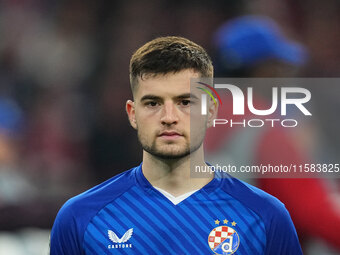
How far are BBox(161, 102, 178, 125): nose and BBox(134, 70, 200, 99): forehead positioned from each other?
0.16 ft

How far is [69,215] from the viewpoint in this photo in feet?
9.74

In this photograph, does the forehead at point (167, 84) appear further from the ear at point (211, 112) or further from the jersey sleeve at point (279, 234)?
the jersey sleeve at point (279, 234)

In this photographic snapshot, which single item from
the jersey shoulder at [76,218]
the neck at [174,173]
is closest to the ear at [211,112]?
the neck at [174,173]

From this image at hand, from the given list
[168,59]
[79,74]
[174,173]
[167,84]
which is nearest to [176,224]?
[174,173]

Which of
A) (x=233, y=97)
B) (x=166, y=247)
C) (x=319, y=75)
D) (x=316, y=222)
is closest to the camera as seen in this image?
(x=166, y=247)

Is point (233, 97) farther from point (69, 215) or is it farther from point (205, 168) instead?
point (69, 215)

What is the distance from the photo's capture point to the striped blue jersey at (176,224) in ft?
9.53

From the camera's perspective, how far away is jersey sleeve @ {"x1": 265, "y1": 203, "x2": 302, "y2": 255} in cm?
294

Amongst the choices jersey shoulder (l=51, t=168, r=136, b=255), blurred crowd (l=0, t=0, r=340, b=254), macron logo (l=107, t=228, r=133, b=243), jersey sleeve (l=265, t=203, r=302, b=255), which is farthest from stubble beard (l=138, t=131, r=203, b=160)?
blurred crowd (l=0, t=0, r=340, b=254)

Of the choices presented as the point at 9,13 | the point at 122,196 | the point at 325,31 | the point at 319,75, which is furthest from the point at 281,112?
the point at 9,13

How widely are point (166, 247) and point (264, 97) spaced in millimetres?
1555

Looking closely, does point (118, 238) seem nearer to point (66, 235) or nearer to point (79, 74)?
point (66, 235)

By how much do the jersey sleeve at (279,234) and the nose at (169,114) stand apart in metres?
0.63

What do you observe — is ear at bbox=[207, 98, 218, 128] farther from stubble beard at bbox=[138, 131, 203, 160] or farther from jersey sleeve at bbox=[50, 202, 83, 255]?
jersey sleeve at bbox=[50, 202, 83, 255]
